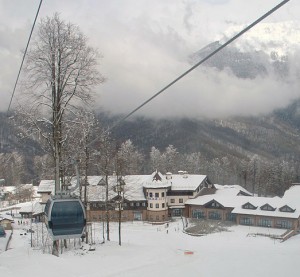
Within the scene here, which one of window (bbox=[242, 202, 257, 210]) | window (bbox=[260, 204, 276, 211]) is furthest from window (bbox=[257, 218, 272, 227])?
window (bbox=[242, 202, 257, 210])

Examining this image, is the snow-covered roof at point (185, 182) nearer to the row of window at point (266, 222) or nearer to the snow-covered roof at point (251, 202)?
the snow-covered roof at point (251, 202)

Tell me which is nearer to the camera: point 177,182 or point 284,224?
point 284,224

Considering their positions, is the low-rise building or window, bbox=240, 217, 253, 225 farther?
window, bbox=240, 217, 253, 225

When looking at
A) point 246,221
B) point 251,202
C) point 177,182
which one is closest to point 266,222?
point 246,221

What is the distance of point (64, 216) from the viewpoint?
12.8m

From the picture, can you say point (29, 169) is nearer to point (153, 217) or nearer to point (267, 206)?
point (153, 217)

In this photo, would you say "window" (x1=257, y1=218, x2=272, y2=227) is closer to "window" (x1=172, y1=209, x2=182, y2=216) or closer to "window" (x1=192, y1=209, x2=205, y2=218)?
"window" (x1=192, y1=209, x2=205, y2=218)

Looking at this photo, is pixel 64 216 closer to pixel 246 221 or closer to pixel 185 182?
pixel 246 221

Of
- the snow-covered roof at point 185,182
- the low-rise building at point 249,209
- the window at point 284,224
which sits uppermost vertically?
the snow-covered roof at point 185,182

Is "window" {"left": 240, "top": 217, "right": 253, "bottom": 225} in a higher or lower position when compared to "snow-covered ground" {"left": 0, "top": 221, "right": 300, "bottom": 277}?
lower

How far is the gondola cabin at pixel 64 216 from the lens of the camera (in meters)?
12.7

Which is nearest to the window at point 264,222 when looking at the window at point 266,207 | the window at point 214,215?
the window at point 266,207

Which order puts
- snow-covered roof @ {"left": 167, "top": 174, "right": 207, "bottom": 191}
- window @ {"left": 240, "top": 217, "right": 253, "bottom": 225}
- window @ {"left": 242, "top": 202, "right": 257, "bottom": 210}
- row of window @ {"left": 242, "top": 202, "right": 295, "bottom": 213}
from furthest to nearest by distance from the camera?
snow-covered roof @ {"left": 167, "top": 174, "right": 207, "bottom": 191} < window @ {"left": 242, "top": 202, "right": 257, "bottom": 210} < window @ {"left": 240, "top": 217, "right": 253, "bottom": 225} < row of window @ {"left": 242, "top": 202, "right": 295, "bottom": 213}

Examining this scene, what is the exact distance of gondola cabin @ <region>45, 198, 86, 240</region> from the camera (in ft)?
41.6
